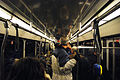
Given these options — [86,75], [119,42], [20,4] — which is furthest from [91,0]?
[86,75]

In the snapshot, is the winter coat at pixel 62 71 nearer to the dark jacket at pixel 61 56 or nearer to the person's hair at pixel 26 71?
the dark jacket at pixel 61 56

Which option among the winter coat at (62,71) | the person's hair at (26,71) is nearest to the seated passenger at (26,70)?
the person's hair at (26,71)

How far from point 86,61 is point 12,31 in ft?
6.73

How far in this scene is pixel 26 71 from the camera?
0.66m

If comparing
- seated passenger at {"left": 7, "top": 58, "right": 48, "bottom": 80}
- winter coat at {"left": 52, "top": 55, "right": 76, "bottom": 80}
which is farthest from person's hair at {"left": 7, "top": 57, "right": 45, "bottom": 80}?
winter coat at {"left": 52, "top": 55, "right": 76, "bottom": 80}

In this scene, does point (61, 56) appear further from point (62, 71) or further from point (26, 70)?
point (26, 70)

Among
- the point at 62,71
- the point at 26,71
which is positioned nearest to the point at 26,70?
the point at 26,71

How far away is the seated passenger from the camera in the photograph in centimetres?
63

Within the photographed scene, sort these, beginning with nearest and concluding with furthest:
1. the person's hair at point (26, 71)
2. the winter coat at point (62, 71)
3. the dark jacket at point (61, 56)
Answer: the person's hair at point (26, 71), the winter coat at point (62, 71), the dark jacket at point (61, 56)

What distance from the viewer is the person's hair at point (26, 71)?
2.08 ft

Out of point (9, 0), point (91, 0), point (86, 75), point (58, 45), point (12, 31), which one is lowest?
point (86, 75)

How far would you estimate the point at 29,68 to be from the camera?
0.67 metres

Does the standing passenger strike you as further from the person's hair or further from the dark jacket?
the person's hair

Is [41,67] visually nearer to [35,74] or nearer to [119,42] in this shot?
[35,74]
